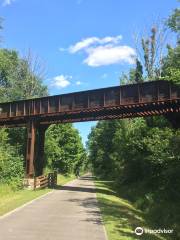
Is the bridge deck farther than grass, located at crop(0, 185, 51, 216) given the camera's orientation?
Yes

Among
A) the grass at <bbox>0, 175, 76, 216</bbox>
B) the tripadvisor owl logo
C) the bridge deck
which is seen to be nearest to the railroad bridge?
the bridge deck

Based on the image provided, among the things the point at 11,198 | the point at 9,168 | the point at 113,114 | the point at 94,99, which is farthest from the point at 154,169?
the point at 11,198

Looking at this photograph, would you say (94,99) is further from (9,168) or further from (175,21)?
(175,21)

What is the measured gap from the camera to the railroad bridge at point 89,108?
33.9 m

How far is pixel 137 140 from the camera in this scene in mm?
36844

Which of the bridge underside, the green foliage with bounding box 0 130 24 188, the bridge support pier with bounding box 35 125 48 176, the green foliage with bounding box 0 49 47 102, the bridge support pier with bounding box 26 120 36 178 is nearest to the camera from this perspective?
the green foliage with bounding box 0 130 24 188

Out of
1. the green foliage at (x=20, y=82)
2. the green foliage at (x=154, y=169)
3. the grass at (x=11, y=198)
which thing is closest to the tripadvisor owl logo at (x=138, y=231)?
the green foliage at (x=154, y=169)

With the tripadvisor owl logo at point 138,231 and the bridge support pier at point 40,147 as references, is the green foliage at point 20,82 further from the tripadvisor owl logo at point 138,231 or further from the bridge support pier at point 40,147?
the tripadvisor owl logo at point 138,231

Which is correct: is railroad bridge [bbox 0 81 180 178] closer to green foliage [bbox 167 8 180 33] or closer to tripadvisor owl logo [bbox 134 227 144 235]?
green foliage [bbox 167 8 180 33]

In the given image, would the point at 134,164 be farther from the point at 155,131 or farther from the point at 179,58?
the point at 179,58

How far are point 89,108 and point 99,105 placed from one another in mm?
996

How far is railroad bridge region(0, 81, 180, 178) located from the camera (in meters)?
33.9

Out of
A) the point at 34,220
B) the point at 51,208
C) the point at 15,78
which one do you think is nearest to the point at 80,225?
the point at 34,220

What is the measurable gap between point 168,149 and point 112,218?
39.9 feet
